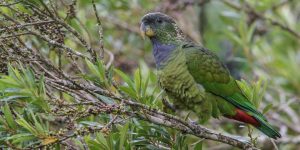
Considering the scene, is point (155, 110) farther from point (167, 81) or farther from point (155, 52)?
point (155, 52)

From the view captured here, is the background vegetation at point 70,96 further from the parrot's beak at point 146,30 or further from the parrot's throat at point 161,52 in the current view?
the parrot's beak at point 146,30

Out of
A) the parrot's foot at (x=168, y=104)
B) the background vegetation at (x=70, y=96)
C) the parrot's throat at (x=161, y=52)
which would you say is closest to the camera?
the background vegetation at (x=70, y=96)

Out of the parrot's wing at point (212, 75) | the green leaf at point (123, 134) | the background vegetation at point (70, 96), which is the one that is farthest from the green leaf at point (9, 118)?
the parrot's wing at point (212, 75)

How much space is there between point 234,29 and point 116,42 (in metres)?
1.15

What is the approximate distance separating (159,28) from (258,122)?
887 mm

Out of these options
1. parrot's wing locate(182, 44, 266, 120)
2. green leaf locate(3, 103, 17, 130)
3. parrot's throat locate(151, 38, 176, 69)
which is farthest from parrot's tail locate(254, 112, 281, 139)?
green leaf locate(3, 103, 17, 130)

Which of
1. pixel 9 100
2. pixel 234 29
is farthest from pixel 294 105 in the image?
pixel 9 100

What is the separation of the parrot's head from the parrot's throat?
1.4 inches

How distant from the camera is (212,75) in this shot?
339cm

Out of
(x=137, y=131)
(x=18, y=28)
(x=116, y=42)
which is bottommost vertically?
(x=137, y=131)

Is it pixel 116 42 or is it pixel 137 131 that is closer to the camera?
pixel 137 131

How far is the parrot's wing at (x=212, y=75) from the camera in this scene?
131 inches

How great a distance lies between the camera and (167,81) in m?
3.27

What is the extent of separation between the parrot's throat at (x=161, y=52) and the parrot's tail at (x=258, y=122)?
53 cm
